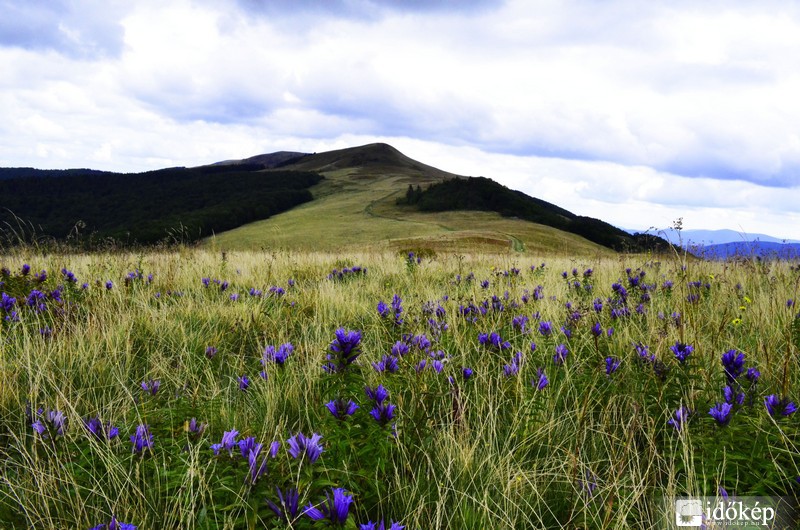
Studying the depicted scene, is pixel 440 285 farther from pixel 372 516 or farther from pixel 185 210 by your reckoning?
pixel 185 210

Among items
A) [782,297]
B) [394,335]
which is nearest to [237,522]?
[394,335]

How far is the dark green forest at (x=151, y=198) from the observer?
9619 cm

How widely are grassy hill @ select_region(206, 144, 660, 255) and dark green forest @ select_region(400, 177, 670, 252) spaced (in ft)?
2.21

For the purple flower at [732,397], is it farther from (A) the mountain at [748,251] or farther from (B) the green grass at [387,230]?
(B) the green grass at [387,230]

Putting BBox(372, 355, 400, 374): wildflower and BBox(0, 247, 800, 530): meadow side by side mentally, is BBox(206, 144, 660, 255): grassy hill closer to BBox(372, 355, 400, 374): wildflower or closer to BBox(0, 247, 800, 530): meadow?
BBox(0, 247, 800, 530): meadow

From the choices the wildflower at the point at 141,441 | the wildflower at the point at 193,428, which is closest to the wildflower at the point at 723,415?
the wildflower at the point at 193,428

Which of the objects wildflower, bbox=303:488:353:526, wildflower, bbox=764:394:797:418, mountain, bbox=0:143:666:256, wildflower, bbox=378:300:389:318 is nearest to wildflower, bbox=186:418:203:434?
wildflower, bbox=303:488:353:526

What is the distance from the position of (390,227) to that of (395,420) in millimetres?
61675

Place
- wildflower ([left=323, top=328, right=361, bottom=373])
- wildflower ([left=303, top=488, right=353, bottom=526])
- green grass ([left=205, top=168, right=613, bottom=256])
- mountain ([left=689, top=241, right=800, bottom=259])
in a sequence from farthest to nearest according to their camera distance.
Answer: green grass ([left=205, top=168, right=613, bottom=256])
mountain ([left=689, top=241, right=800, bottom=259])
wildflower ([left=323, top=328, right=361, bottom=373])
wildflower ([left=303, top=488, right=353, bottom=526])

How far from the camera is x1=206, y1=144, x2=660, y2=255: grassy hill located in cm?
4331

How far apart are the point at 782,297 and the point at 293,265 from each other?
751 centimetres

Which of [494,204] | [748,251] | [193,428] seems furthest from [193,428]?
[494,204]

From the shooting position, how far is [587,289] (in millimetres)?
6465

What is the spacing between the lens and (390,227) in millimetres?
63688
